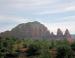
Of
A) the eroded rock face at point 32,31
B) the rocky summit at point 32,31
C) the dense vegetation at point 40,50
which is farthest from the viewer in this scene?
the eroded rock face at point 32,31

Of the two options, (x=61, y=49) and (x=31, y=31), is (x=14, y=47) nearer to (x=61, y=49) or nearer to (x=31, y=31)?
(x=61, y=49)

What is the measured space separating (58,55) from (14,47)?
232 inches

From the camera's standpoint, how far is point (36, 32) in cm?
4562

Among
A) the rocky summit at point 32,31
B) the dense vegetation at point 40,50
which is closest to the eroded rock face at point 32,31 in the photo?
the rocky summit at point 32,31

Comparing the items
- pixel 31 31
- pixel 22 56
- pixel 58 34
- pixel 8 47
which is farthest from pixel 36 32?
pixel 22 56

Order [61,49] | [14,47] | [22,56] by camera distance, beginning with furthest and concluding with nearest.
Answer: [14,47]
[22,56]
[61,49]

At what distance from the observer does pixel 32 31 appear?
46094 millimetres

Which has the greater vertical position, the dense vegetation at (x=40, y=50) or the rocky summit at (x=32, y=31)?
the rocky summit at (x=32, y=31)

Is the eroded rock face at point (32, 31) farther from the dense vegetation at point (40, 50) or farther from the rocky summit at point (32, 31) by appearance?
the dense vegetation at point (40, 50)

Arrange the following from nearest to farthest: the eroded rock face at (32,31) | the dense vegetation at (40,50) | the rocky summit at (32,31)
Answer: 1. the dense vegetation at (40,50)
2. the rocky summit at (32,31)
3. the eroded rock face at (32,31)

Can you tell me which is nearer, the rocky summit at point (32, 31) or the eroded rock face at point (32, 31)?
the rocky summit at point (32, 31)

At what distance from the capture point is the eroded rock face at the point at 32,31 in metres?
45.1

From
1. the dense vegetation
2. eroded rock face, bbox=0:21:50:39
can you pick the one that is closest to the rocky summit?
eroded rock face, bbox=0:21:50:39

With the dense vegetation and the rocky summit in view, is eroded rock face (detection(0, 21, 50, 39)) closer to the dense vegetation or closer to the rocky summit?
the rocky summit
